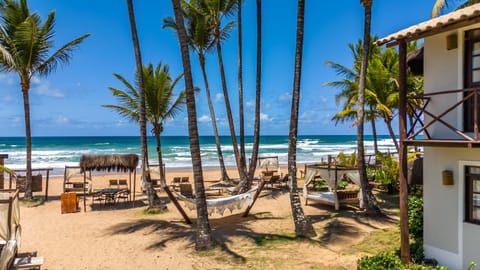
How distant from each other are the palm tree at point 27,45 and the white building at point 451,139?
11.6 metres

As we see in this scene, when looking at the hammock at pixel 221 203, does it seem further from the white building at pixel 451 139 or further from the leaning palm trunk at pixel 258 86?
the white building at pixel 451 139

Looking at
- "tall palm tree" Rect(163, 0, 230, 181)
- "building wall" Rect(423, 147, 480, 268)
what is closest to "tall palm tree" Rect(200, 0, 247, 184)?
"tall palm tree" Rect(163, 0, 230, 181)

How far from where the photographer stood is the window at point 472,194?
6.11 m

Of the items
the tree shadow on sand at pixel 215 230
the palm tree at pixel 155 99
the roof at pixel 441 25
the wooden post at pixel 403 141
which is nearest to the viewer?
the roof at pixel 441 25

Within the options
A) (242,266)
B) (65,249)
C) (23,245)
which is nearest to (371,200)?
(242,266)

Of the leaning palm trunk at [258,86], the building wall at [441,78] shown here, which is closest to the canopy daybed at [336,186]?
the leaning palm trunk at [258,86]

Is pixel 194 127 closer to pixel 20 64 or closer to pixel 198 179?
pixel 198 179

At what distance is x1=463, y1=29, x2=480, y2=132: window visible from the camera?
6.17 metres

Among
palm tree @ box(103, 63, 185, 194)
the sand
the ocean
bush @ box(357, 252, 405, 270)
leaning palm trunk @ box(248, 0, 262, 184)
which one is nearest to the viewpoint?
bush @ box(357, 252, 405, 270)

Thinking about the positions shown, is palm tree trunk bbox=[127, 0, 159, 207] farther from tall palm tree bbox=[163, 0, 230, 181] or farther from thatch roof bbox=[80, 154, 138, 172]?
tall palm tree bbox=[163, 0, 230, 181]

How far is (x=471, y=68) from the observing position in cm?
623

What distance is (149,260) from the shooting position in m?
7.25

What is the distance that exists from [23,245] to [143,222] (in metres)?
2.89

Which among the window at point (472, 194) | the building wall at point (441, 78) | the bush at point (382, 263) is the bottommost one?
the bush at point (382, 263)
